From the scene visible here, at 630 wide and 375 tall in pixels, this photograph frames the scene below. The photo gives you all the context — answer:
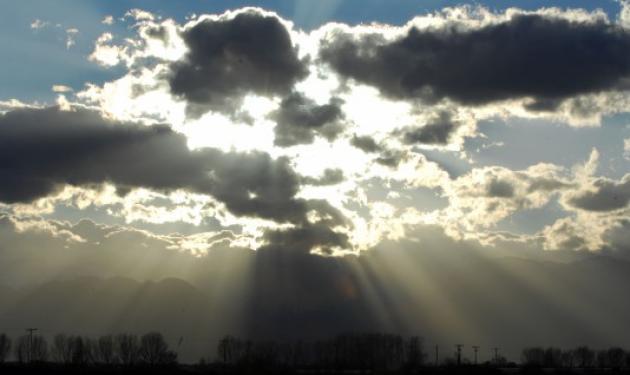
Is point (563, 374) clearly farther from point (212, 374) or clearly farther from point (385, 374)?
point (212, 374)

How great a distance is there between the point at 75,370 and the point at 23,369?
9.15m

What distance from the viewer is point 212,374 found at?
144 m

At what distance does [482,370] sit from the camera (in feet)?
538

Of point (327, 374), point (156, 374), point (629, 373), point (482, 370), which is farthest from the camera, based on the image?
point (629, 373)

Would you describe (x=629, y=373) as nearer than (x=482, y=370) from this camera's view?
No

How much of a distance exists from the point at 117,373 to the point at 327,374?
39585mm

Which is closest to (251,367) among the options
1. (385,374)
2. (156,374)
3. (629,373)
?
(156,374)

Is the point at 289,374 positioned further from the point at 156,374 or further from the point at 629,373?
the point at 629,373

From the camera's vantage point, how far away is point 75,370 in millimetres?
143875

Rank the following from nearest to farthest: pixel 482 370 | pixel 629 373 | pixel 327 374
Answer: pixel 327 374
pixel 482 370
pixel 629 373

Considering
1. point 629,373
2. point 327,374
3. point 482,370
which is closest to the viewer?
point 327,374

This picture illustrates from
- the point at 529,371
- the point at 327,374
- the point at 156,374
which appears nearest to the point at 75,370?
the point at 156,374

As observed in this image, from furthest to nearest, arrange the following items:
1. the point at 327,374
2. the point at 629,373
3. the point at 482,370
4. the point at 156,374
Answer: the point at 629,373, the point at 482,370, the point at 327,374, the point at 156,374

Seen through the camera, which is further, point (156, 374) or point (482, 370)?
point (482, 370)
